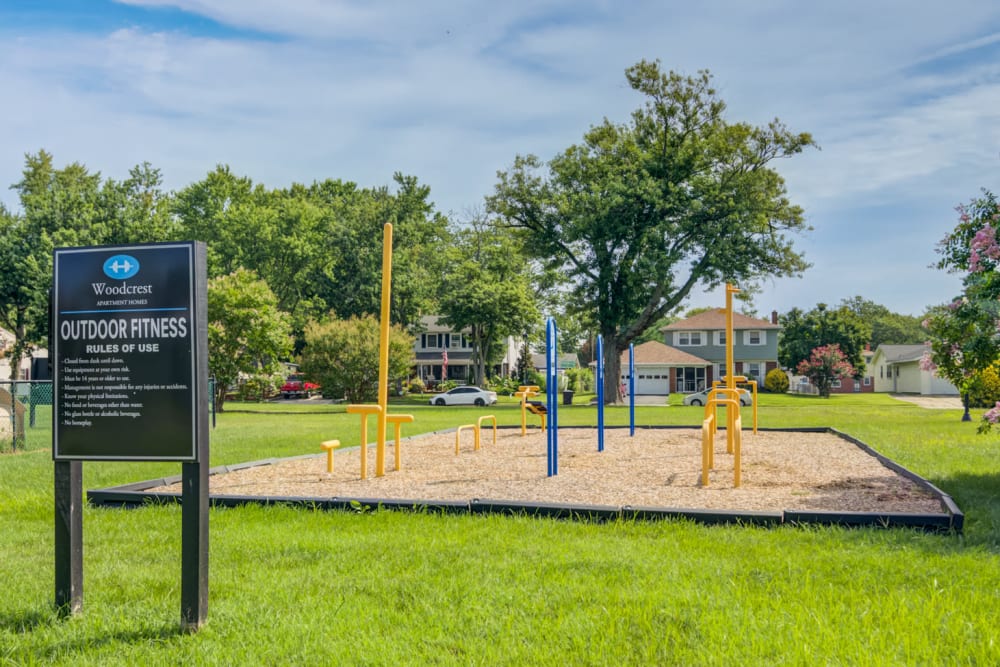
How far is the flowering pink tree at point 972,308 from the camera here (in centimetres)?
881

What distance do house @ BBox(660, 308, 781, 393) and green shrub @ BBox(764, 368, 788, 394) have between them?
148 centimetres

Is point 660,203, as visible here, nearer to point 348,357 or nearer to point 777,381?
point 348,357

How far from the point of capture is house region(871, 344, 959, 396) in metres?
60.4

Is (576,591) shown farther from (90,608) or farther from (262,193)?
(262,193)

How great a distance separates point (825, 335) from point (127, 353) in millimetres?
67547

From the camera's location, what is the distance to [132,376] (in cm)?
440

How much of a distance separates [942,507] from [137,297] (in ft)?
22.7

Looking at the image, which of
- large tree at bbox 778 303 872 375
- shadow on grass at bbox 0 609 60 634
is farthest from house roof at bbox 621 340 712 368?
shadow on grass at bbox 0 609 60 634

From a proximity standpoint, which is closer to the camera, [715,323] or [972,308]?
[972,308]

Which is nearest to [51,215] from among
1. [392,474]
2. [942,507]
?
[392,474]

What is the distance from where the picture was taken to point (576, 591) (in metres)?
4.83

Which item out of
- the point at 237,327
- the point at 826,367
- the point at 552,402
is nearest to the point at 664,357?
the point at 826,367

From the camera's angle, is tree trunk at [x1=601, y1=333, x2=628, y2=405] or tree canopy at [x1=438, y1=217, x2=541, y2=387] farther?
tree canopy at [x1=438, y1=217, x2=541, y2=387]

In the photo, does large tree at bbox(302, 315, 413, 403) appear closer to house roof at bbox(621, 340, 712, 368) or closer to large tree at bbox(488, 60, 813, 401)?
large tree at bbox(488, 60, 813, 401)
